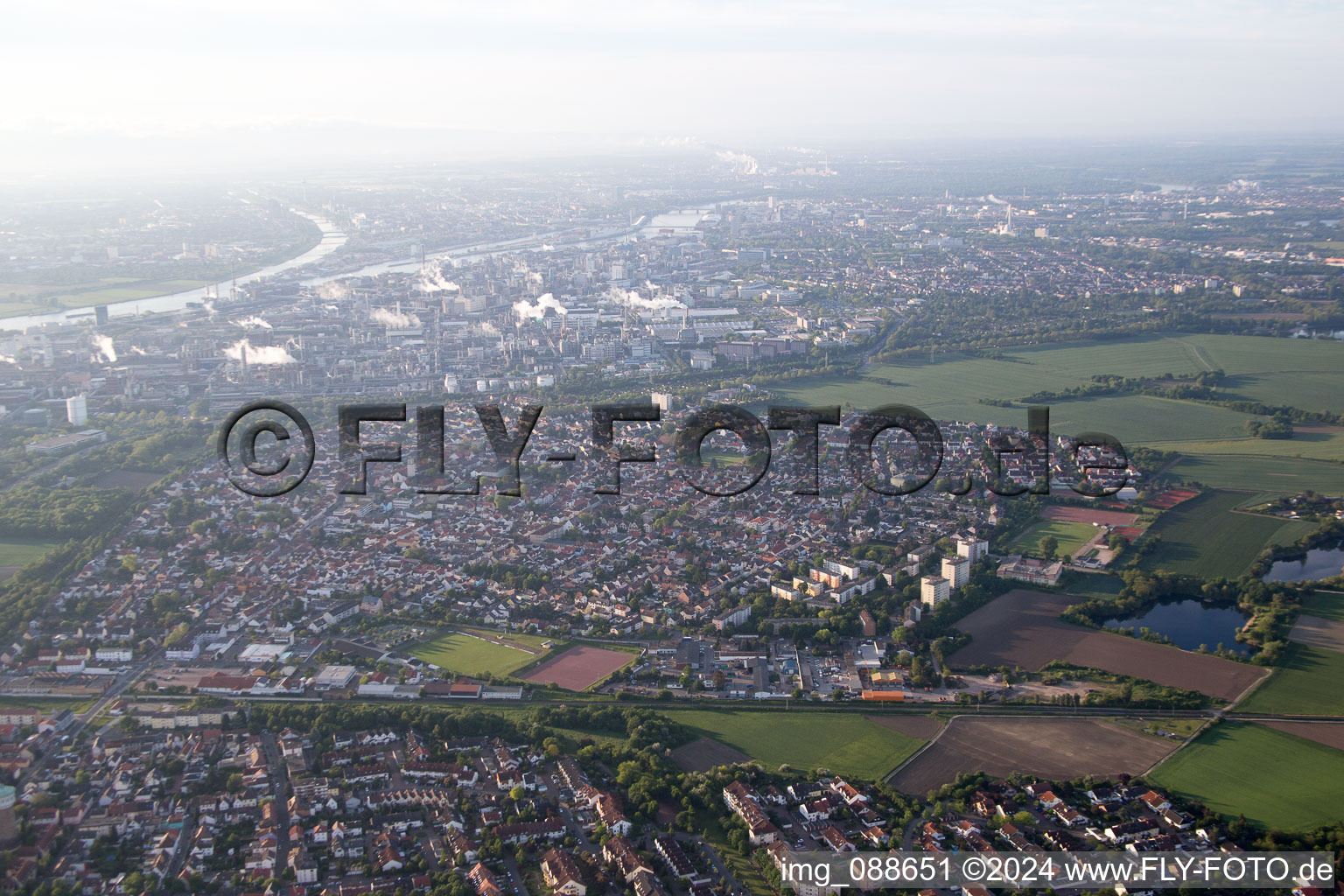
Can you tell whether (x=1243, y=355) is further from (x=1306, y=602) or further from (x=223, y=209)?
(x=223, y=209)

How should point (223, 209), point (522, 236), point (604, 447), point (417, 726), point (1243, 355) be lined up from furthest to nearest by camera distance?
point (223, 209) → point (522, 236) → point (1243, 355) → point (604, 447) → point (417, 726)

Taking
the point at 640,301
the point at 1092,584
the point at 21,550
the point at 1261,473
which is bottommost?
the point at 21,550

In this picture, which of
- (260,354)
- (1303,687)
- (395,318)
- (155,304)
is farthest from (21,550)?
(155,304)

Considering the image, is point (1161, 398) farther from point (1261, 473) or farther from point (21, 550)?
point (21, 550)

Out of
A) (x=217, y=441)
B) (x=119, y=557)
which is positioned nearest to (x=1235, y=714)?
(x=119, y=557)

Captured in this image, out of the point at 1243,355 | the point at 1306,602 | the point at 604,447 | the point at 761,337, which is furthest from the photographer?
the point at 761,337

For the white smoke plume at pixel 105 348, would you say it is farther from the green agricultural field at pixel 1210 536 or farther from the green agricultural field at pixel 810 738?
the green agricultural field at pixel 1210 536

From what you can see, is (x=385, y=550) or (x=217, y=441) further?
(x=217, y=441)
